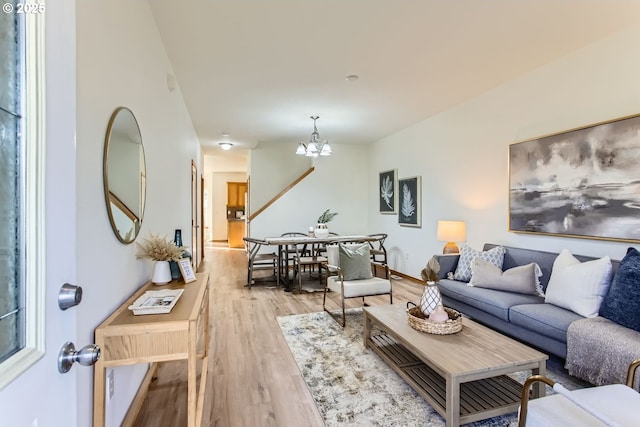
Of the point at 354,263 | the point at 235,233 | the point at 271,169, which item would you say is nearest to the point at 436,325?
the point at 354,263

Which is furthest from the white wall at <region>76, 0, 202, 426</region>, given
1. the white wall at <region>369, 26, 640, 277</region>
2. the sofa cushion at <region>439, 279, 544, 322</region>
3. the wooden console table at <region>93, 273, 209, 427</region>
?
the white wall at <region>369, 26, 640, 277</region>

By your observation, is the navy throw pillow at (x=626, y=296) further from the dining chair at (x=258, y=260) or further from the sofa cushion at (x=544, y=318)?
the dining chair at (x=258, y=260)

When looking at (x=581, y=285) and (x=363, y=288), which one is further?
(x=363, y=288)

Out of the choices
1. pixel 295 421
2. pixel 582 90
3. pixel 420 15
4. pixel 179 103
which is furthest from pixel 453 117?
pixel 295 421

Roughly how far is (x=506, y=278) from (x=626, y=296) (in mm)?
958

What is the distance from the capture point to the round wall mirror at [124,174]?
156 centimetres

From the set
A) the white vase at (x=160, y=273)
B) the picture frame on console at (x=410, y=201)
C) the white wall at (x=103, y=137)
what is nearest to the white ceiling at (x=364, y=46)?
the white wall at (x=103, y=137)

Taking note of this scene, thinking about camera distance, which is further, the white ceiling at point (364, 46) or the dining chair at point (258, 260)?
the dining chair at point (258, 260)

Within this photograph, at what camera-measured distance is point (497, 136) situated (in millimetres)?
3865

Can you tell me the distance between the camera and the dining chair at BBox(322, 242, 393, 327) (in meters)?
3.50

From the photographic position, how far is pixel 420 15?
2375mm

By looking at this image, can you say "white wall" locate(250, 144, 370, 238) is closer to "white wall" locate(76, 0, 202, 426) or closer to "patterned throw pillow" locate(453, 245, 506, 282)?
"patterned throw pillow" locate(453, 245, 506, 282)

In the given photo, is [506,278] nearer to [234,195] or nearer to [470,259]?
[470,259]

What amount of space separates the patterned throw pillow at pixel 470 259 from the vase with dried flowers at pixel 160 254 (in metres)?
2.94
